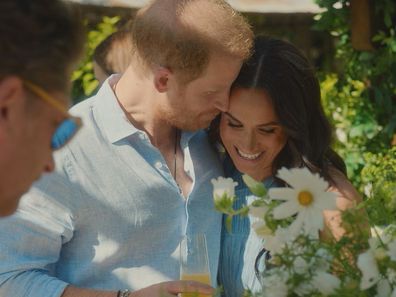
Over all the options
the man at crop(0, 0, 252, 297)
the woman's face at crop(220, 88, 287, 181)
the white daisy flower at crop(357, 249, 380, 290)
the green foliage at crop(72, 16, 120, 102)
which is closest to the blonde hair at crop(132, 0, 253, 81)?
the man at crop(0, 0, 252, 297)

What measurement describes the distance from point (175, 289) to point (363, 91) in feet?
7.60

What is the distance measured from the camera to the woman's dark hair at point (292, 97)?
2.87 metres

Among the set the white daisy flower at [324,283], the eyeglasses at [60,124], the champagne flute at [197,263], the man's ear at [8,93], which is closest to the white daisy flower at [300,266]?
the white daisy flower at [324,283]

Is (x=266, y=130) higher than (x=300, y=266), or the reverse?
(x=300, y=266)

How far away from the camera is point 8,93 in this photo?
143 centimetres

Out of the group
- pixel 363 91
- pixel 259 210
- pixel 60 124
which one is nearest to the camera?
pixel 60 124

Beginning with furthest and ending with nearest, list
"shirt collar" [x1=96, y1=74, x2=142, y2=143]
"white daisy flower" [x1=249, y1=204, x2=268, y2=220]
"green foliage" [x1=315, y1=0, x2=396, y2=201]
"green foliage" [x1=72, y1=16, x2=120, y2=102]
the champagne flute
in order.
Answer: "green foliage" [x1=72, y1=16, x2=120, y2=102], "green foliage" [x1=315, y1=0, x2=396, y2=201], "shirt collar" [x1=96, y1=74, x2=142, y2=143], the champagne flute, "white daisy flower" [x1=249, y1=204, x2=268, y2=220]

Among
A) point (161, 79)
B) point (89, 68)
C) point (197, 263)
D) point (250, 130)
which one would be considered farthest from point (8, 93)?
point (89, 68)

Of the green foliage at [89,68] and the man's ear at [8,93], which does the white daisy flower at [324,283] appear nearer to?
the man's ear at [8,93]

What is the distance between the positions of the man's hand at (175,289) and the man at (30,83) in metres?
0.83

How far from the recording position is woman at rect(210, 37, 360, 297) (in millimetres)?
2863

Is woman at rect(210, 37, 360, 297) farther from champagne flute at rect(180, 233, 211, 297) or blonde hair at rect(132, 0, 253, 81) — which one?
champagne flute at rect(180, 233, 211, 297)

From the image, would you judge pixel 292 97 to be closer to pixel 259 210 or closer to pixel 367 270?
pixel 259 210

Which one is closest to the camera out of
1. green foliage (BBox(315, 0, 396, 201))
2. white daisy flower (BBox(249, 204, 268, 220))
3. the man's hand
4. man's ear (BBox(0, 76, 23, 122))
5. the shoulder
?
man's ear (BBox(0, 76, 23, 122))
